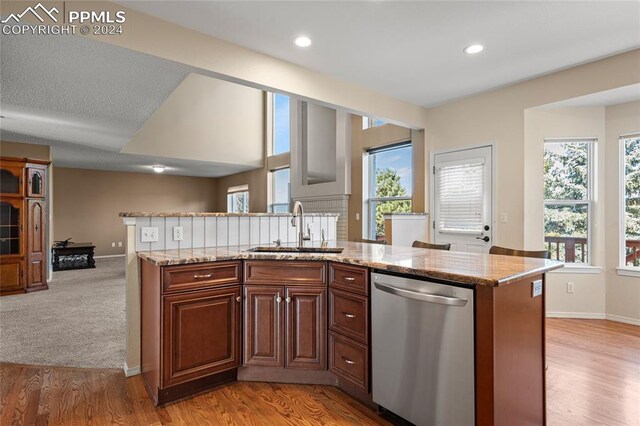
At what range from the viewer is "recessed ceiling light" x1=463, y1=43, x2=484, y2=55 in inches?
119

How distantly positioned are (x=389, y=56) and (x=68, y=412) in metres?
3.61

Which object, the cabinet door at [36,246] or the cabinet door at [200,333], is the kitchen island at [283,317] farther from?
the cabinet door at [36,246]

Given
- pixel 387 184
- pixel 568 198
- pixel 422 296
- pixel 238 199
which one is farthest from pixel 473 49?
pixel 238 199

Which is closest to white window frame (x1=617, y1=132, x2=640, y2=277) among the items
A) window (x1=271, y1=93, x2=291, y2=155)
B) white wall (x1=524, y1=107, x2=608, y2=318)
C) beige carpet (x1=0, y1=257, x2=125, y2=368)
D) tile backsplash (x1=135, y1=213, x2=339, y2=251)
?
white wall (x1=524, y1=107, x2=608, y2=318)

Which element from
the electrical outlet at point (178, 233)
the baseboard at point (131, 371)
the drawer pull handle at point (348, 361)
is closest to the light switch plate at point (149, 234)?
the electrical outlet at point (178, 233)

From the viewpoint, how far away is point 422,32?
2811mm

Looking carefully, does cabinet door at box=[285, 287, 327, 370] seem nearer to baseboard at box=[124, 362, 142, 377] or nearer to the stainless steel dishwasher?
the stainless steel dishwasher

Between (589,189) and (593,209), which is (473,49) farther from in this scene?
(593,209)

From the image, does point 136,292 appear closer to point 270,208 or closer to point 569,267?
point 569,267

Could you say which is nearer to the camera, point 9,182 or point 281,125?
point 9,182

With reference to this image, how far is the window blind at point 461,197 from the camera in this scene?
13.9 feet

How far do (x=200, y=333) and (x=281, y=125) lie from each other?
674 centimetres

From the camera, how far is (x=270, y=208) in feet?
26.9

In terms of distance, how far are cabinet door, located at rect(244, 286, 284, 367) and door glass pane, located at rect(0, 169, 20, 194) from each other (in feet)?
16.0
